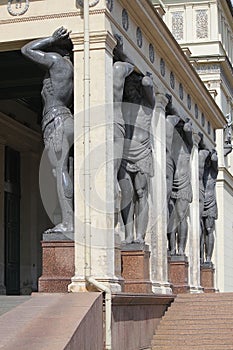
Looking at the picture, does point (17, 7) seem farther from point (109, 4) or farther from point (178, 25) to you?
point (178, 25)

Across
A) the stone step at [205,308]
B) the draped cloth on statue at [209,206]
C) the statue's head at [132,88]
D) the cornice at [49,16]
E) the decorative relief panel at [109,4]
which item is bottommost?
the stone step at [205,308]

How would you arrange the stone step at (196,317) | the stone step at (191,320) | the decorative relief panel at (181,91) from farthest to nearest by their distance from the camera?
the decorative relief panel at (181,91)
the stone step at (196,317)
the stone step at (191,320)

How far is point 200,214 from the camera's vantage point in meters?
23.2

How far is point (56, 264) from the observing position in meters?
13.1

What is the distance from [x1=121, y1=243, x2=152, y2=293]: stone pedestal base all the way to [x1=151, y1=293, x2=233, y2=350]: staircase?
102cm

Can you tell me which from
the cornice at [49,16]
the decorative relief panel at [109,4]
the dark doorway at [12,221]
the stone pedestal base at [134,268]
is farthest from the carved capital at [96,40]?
the dark doorway at [12,221]

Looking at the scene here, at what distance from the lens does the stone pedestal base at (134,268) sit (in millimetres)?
15109

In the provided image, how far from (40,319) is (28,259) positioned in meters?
12.3

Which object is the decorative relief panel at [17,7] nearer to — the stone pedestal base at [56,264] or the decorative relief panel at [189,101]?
the stone pedestal base at [56,264]

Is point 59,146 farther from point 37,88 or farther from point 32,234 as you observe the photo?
point 32,234

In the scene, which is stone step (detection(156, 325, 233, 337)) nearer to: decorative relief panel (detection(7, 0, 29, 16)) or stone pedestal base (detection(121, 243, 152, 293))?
stone pedestal base (detection(121, 243, 152, 293))

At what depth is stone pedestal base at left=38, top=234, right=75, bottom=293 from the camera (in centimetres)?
1302

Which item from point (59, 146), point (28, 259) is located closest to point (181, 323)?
point (59, 146)

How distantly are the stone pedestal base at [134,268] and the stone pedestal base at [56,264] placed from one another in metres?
2.20
